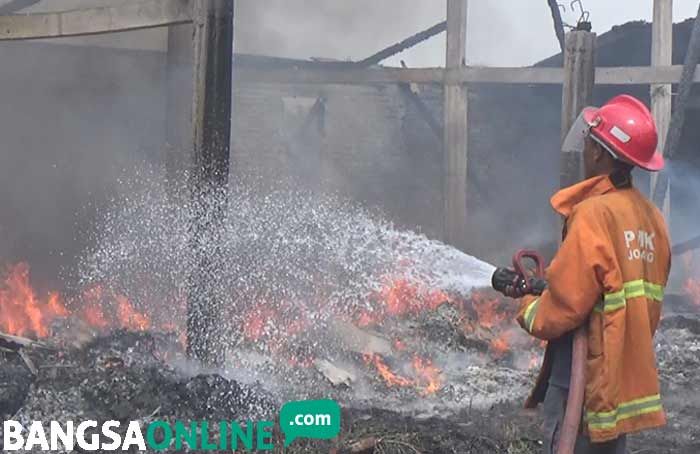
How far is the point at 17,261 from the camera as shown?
857 centimetres

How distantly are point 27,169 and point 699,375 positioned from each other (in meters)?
6.44

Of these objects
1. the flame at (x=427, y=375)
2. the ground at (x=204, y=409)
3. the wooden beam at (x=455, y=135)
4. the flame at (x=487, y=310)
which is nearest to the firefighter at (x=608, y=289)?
the ground at (x=204, y=409)

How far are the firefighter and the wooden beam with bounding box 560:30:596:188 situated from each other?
12.1 feet

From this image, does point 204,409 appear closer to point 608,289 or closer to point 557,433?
point 557,433

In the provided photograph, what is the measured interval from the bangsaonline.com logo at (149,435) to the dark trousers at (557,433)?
1725mm

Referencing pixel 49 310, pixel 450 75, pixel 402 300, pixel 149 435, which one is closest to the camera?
pixel 149 435

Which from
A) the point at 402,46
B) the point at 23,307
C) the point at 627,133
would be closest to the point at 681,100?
the point at 402,46

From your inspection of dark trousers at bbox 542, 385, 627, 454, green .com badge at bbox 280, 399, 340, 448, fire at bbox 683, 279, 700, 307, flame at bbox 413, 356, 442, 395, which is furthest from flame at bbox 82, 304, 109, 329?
fire at bbox 683, 279, 700, 307

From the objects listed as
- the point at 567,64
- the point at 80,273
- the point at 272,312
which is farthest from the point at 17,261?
the point at 567,64

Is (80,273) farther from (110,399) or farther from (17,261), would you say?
(110,399)

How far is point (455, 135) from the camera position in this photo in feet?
32.7

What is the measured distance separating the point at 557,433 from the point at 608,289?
695 millimetres

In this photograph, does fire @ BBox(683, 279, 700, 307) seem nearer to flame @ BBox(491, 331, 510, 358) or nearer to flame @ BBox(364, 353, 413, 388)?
flame @ BBox(491, 331, 510, 358)

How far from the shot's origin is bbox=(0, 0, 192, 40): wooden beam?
18.2ft
